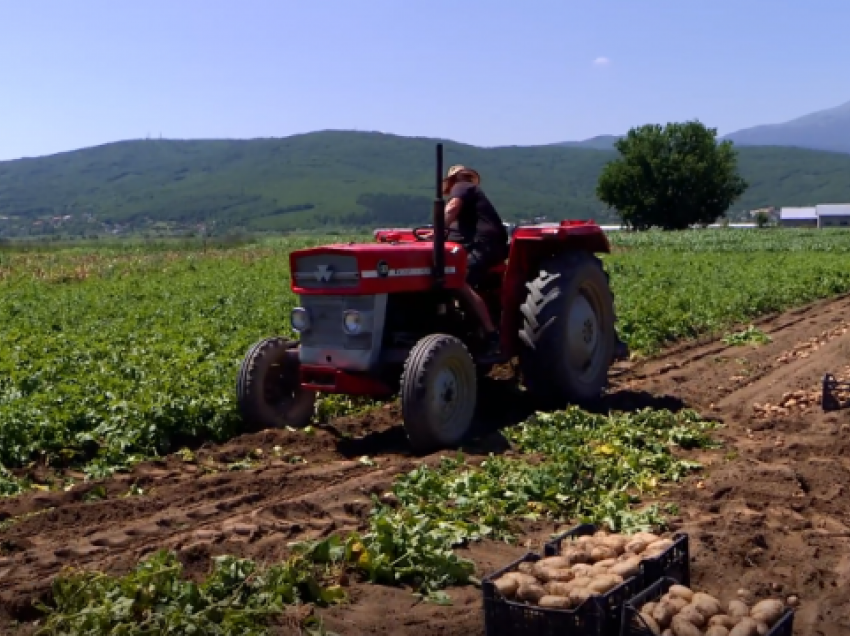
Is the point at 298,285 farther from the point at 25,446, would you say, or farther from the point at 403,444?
the point at 25,446

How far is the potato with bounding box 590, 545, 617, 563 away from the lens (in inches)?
201

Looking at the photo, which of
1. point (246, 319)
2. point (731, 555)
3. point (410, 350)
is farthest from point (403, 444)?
point (246, 319)

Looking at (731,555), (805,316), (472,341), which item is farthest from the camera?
(805,316)

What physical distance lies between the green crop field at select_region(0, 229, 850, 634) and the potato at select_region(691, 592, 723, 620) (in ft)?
4.05

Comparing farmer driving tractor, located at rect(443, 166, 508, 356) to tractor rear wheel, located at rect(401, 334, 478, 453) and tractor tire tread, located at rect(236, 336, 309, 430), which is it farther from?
tractor tire tread, located at rect(236, 336, 309, 430)

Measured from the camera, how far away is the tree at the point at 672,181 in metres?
76.6

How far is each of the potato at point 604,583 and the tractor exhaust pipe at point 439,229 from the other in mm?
4093

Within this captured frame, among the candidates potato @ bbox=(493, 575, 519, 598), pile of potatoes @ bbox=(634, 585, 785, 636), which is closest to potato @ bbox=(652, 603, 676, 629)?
pile of potatoes @ bbox=(634, 585, 785, 636)

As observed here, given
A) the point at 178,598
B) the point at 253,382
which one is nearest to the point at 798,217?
the point at 253,382

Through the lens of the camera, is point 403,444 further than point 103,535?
Yes

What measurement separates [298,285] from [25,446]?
2321mm

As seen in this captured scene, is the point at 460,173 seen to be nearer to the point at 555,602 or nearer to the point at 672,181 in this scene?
the point at 555,602

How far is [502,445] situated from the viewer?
323 inches

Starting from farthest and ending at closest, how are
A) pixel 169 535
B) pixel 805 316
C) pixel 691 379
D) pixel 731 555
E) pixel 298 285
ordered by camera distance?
pixel 805 316, pixel 691 379, pixel 298 285, pixel 169 535, pixel 731 555
